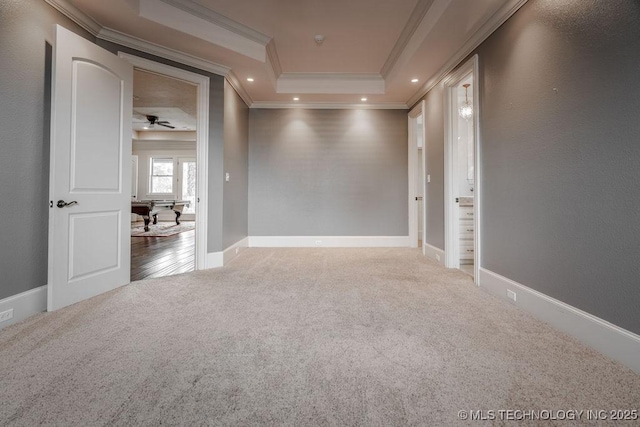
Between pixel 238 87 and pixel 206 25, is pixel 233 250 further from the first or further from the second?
A: pixel 206 25

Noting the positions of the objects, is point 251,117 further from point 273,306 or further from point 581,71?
point 581,71

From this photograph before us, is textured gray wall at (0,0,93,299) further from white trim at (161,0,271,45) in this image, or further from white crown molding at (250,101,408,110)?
white crown molding at (250,101,408,110)

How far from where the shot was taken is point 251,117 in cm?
503

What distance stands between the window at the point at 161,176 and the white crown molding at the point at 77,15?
25.5ft

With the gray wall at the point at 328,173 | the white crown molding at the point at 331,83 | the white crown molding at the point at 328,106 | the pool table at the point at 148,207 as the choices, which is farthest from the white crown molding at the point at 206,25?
the pool table at the point at 148,207

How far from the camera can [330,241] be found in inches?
200

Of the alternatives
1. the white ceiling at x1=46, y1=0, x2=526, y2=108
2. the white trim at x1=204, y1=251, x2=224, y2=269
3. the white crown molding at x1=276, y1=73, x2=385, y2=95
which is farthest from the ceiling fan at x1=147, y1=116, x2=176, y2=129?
the white trim at x1=204, y1=251, x2=224, y2=269

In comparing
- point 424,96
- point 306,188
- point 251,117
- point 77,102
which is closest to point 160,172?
point 251,117

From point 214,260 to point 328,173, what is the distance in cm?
255

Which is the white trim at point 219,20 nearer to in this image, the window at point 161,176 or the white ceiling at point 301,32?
the white ceiling at point 301,32

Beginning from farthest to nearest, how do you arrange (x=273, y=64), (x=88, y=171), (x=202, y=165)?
(x=273, y=64)
(x=202, y=165)
(x=88, y=171)

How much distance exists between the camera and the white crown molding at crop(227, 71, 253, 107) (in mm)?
3791

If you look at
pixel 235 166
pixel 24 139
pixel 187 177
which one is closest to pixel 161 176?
pixel 187 177

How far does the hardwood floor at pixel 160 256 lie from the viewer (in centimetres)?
338
